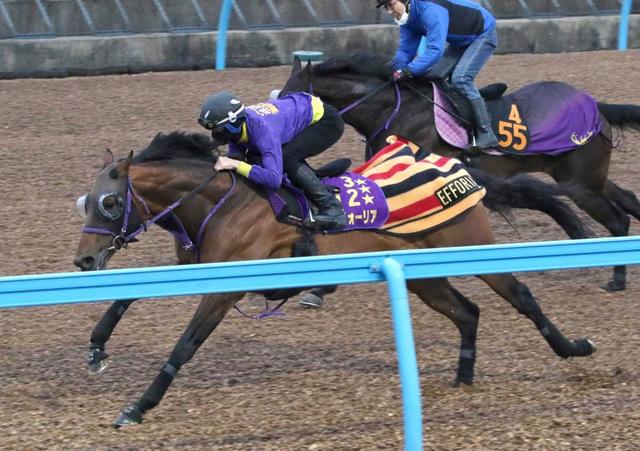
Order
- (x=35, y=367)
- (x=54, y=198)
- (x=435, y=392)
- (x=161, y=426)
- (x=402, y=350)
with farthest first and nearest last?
(x=54, y=198)
(x=35, y=367)
(x=435, y=392)
(x=161, y=426)
(x=402, y=350)

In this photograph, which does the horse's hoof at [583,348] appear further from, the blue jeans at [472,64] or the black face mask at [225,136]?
the blue jeans at [472,64]

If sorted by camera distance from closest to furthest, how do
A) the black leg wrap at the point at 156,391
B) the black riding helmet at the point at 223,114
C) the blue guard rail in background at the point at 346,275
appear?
the blue guard rail in background at the point at 346,275 < the black leg wrap at the point at 156,391 < the black riding helmet at the point at 223,114

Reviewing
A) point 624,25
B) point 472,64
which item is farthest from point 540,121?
point 624,25

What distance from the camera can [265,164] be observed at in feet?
19.5

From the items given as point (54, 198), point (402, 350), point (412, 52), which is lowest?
point (54, 198)

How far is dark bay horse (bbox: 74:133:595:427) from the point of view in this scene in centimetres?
570

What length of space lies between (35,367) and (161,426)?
4.05 feet

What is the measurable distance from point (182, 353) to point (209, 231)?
0.71 meters

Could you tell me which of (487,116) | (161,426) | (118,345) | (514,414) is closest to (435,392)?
(514,414)

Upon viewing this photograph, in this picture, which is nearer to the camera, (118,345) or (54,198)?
(118,345)

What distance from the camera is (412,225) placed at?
20.3 ft

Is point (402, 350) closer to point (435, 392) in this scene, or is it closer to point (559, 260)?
point (559, 260)

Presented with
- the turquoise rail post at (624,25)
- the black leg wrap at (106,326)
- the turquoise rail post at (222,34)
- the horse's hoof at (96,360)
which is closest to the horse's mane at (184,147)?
the black leg wrap at (106,326)

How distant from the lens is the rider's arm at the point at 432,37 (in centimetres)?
787
